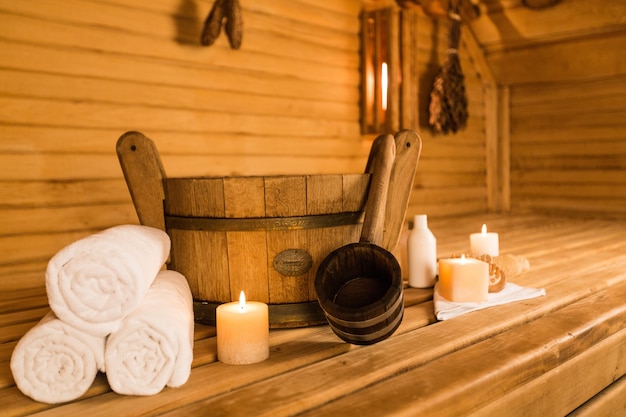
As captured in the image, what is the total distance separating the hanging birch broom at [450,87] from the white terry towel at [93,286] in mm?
3725

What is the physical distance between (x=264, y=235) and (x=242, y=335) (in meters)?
0.30

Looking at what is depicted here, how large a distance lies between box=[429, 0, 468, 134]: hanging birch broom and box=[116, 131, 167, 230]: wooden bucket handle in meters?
3.24

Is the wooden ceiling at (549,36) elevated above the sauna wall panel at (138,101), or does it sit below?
above

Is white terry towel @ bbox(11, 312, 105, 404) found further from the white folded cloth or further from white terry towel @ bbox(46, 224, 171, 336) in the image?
the white folded cloth

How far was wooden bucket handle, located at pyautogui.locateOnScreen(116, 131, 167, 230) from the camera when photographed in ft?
5.48

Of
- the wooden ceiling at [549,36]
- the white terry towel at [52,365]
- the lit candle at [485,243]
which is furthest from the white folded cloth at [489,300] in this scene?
the wooden ceiling at [549,36]

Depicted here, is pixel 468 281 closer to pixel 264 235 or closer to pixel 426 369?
pixel 426 369

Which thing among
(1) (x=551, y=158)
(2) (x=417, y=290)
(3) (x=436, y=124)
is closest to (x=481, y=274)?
(2) (x=417, y=290)

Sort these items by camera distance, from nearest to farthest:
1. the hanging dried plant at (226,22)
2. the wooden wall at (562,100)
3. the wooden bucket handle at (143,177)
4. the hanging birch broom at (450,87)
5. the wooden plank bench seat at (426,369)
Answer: the wooden plank bench seat at (426,369) → the wooden bucket handle at (143,177) → the hanging dried plant at (226,22) → the wooden wall at (562,100) → the hanging birch broom at (450,87)

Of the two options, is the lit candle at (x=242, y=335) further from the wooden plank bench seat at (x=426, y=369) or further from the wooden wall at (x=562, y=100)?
the wooden wall at (x=562, y=100)

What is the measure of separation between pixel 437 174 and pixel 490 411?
3751mm

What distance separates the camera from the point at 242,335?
4.28 ft

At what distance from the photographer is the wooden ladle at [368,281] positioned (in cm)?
128

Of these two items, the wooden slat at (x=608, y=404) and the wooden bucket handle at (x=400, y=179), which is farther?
the wooden bucket handle at (x=400, y=179)
